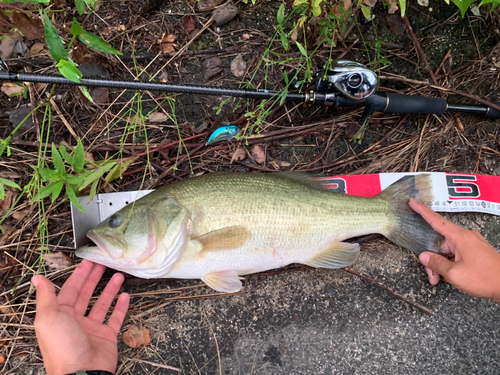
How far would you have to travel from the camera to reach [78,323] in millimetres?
2357

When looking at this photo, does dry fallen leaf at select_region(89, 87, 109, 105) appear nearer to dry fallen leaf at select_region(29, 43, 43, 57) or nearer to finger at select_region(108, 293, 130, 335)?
dry fallen leaf at select_region(29, 43, 43, 57)

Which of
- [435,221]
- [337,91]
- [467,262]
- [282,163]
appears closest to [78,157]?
[282,163]

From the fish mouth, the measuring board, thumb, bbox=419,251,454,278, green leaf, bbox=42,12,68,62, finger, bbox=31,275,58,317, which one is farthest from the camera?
the measuring board

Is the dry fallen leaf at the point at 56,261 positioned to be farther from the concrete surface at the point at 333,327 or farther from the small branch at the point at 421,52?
the small branch at the point at 421,52

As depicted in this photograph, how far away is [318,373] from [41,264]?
243 centimetres

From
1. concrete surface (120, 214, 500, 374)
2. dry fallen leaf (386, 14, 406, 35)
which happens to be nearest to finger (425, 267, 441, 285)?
concrete surface (120, 214, 500, 374)

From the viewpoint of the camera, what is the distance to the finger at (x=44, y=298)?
7.35ft

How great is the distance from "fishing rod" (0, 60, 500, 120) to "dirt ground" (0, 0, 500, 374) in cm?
26

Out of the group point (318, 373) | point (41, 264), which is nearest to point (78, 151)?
point (41, 264)

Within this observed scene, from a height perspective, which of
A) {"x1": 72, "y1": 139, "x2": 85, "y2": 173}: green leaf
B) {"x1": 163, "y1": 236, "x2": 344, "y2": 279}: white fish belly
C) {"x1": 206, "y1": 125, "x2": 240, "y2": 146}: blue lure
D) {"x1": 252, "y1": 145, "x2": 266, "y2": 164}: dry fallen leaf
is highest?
{"x1": 72, "y1": 139, "x2": 85, "y2": 173}: green leaf

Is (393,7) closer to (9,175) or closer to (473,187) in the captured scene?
(473,187)

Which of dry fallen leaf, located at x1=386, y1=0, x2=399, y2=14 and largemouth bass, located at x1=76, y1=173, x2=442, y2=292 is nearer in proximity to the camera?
largemouth bass, located at x1=76, y1=173, x2=442, y2=292

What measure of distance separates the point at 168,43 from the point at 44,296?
222 centimetres

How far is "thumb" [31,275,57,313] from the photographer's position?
2248 millimetres
